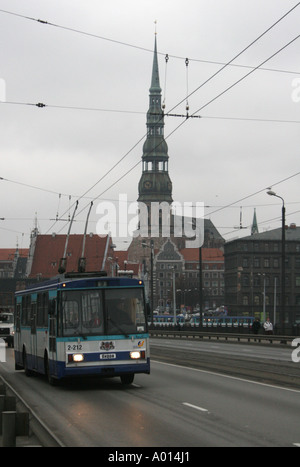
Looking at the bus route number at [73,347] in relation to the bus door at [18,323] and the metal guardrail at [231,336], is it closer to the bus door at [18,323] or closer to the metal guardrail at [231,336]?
the bus door at [18,323]

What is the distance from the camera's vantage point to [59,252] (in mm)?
149375

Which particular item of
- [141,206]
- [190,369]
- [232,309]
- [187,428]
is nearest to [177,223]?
[141,206]

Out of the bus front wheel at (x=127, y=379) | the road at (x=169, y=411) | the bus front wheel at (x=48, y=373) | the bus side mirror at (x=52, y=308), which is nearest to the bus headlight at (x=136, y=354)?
the road at (x=169, y=411)

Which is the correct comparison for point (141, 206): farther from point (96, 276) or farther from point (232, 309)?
point (96, 276)

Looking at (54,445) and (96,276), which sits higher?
(96,276)

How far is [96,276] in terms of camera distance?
63.7 ft

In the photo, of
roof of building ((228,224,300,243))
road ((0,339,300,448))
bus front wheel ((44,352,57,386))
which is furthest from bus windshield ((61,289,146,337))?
roof of building ((228,224,300,243))

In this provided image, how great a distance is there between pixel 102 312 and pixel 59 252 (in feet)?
433

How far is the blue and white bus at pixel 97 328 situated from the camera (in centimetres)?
1778

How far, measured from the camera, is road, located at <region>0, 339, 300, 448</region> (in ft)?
34.9

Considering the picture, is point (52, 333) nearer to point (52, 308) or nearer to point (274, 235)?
point (52, 308)

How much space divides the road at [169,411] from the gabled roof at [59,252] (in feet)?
416

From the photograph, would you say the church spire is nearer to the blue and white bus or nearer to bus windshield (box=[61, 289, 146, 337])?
the blue and white bus
